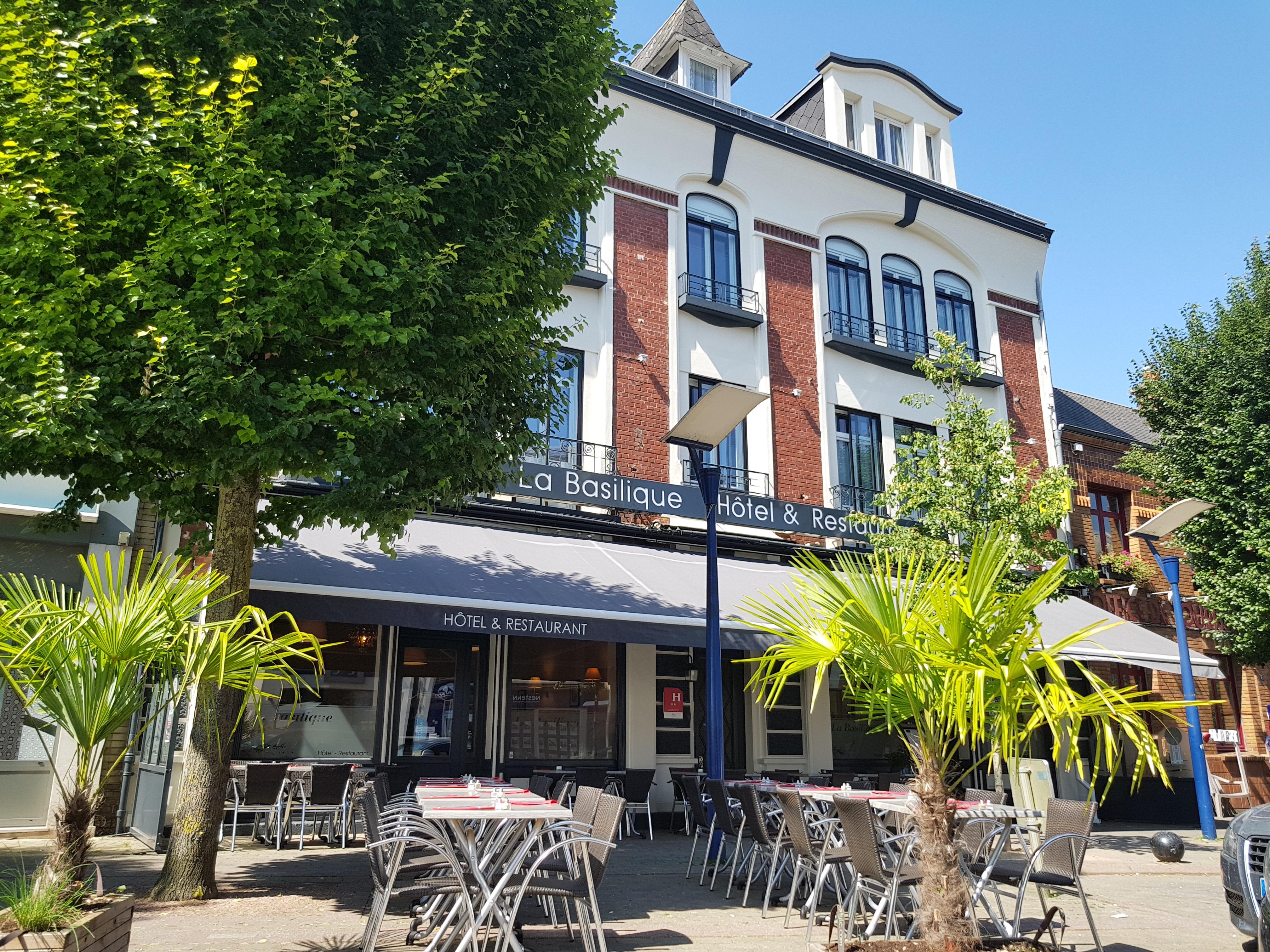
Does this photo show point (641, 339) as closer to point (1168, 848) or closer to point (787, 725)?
point (787, 725)

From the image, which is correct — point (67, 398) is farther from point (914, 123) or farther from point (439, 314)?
point (914, 123)

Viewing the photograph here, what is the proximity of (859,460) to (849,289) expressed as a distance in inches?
131

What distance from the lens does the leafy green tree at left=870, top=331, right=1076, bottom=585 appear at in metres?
11.8

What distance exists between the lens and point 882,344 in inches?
652

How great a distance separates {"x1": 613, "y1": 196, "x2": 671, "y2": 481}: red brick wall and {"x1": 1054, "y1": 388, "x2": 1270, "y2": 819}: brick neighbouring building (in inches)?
342

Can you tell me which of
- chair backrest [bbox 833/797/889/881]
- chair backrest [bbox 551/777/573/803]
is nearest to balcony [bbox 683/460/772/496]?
chair backrest [bbox 551/777/573/803]

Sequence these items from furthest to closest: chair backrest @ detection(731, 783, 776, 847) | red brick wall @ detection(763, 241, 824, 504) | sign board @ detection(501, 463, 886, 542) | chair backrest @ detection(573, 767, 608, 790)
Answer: red brick wall @ detection(763, 241, 824, 504)
chair backrest @ detection(573, 767, 608, 790)
sign board @ detection(501, 463, 886, 542)
chair backrest @ detection(731, 783, 776, 847)

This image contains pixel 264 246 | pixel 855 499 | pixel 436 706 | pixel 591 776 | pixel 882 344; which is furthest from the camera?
pixel 882 344

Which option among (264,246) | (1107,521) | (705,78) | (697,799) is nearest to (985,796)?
(697,799)

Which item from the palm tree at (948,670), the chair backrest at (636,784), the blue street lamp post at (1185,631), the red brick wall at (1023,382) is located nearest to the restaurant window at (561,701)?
the chair backrest at (636,784)

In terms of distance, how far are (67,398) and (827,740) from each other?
11.6 m

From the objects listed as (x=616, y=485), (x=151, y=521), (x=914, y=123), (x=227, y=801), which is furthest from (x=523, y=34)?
(x=914, y=123)

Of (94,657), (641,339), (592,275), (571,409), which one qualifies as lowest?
(94,657)

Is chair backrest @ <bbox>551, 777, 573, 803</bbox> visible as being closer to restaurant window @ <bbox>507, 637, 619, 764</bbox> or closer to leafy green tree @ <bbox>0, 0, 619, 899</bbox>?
restaurant window @ <bbox>507, 637, 619, 764</bbox>
